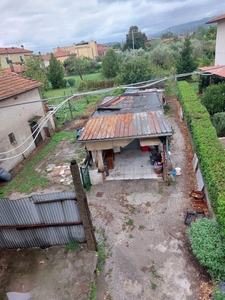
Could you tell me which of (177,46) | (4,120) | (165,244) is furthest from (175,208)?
(177,46)

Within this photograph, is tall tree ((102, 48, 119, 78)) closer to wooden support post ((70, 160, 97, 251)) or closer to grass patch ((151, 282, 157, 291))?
wooden support post ((70, 160, 97, 251))

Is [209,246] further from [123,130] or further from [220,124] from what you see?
[220,124]

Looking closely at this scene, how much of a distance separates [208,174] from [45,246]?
5.88m

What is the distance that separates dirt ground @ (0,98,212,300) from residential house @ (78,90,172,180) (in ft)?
6.10

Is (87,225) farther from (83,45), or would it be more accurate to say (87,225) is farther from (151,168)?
(83,45)

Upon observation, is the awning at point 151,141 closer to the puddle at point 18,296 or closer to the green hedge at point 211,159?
the green hedge at point 211,159

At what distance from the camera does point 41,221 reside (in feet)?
20.1

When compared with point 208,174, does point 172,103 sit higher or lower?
lower

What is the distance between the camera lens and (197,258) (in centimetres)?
580

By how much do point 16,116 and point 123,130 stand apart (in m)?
8.21

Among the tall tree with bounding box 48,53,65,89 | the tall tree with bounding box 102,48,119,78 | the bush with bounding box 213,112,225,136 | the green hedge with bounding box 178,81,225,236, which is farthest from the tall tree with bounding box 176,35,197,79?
the tall tree with bounding box 48,53,65,89

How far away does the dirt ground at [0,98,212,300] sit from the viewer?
5371 mm

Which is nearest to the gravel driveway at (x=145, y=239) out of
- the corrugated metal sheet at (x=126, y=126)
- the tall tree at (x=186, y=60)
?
the corrugated metal sheet at (x=126, y=126)

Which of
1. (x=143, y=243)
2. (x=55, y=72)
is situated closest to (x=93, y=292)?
(x=143, y=243)
